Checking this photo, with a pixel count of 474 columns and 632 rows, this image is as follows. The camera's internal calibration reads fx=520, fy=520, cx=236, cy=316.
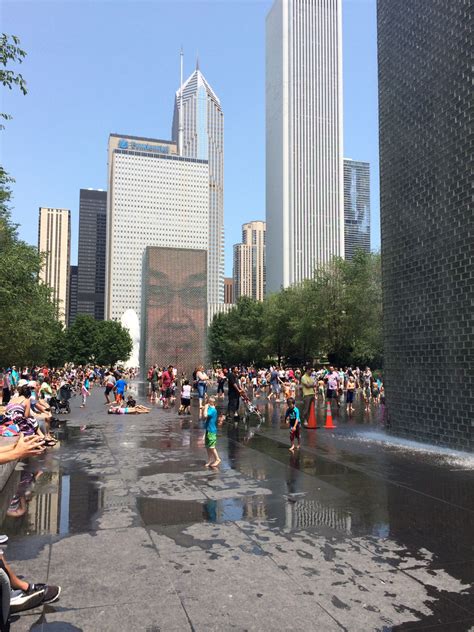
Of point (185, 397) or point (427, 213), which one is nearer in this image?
point (427, 213)

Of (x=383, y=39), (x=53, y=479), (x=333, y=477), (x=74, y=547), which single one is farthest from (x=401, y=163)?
(x=74, y=547)

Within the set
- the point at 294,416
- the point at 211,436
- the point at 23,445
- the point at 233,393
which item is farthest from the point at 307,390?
the point at 23,445

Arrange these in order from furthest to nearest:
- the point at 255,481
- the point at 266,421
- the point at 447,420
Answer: the point at 266,421 < the point at 447,420 < the point at 255,481

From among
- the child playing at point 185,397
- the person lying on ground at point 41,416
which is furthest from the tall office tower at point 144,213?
the person lying on ground at point 41,416

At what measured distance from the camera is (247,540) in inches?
218

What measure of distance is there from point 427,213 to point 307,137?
15378 centimetres

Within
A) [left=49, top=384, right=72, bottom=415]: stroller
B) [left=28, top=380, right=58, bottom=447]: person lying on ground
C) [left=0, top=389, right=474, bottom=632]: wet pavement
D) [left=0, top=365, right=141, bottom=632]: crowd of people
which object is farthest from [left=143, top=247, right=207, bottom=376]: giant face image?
[left=0, top=389, right=474, bottom=632]: wet pavement

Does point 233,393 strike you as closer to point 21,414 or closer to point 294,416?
point 294,416

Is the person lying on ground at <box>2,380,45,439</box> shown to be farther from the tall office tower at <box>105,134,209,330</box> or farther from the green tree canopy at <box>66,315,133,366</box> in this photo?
the tall office tower at <box>105,134,209,330</box>

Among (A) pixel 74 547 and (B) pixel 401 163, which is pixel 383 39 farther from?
(A) pixel 74 547

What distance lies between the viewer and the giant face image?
193 ft

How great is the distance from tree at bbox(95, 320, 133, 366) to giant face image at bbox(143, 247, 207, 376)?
113ft

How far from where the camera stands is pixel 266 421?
17.1 m

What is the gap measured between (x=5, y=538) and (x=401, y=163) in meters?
12.3
